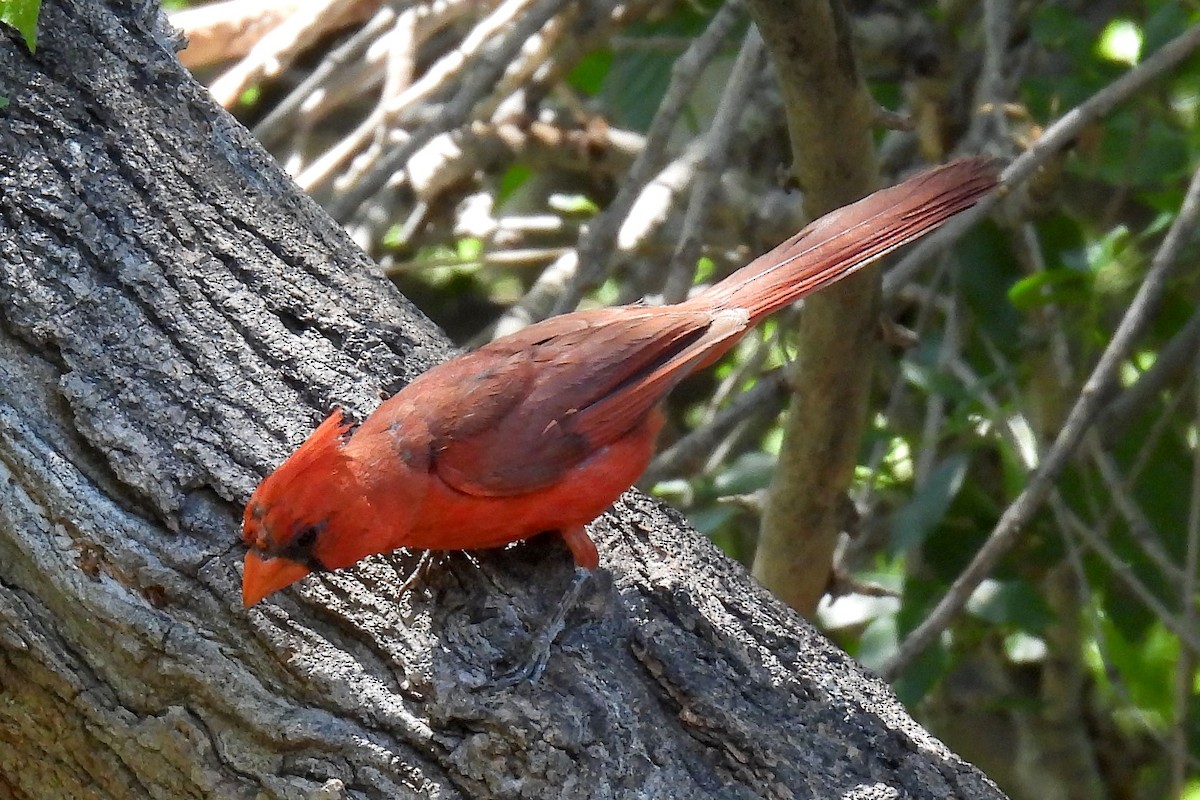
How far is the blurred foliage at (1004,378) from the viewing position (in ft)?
10.1

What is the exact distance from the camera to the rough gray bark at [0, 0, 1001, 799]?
5.62 ft

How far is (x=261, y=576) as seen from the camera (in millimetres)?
1752

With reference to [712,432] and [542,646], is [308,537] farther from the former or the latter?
[712,432]

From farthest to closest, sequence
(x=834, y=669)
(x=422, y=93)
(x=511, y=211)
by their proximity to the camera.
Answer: (x=511, y=211) → (x=422, y=93) → (x=834, y=669)

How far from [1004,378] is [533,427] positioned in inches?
57.9

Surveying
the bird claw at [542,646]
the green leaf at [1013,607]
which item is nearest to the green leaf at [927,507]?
the green leaf at [1013,607]

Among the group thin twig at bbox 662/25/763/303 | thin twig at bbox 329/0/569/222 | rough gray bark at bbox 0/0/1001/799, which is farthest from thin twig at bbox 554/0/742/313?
rough gray bark at bbox 0/0/1001/799

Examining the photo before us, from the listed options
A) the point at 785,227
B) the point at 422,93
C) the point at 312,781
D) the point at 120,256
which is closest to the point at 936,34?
the point at 785,227

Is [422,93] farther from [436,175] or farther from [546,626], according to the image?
[546,626]

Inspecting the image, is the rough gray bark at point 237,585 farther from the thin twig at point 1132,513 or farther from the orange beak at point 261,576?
the thin twig at point 1132,513

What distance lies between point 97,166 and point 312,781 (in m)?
0.96

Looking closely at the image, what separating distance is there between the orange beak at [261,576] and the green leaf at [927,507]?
163 cm

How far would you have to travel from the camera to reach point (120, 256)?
6.37 ft

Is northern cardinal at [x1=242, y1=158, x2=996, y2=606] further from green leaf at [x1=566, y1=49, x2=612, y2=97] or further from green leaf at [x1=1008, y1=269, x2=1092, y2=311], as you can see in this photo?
green leaf at [x1=566, y1=49, x2=612, y2=97]
